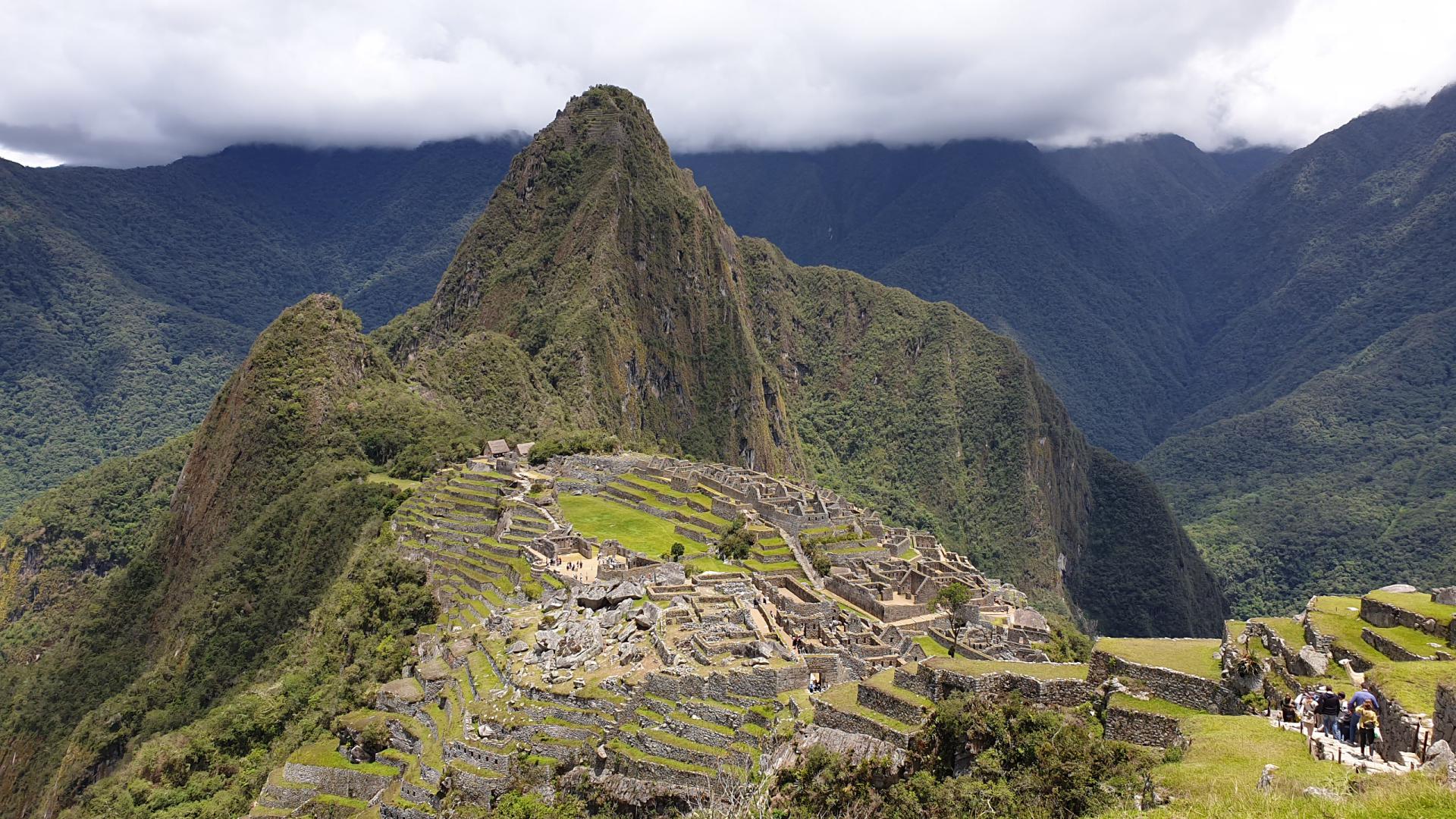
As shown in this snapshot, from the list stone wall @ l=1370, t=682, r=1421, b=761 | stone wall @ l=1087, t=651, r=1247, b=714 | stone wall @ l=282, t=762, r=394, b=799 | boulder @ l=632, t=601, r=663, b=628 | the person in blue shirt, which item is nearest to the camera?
stone wall @ l=1370, t=682, r=1421, b=761

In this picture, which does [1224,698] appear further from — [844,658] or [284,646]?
[284,646]

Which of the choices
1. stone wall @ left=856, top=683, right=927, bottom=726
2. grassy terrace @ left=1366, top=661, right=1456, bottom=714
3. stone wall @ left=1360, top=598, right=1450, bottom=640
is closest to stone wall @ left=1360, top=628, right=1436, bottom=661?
stone wall @ left=1360, top=598, right=1450, bottom=640

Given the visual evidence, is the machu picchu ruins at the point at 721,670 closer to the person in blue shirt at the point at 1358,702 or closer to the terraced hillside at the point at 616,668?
the terraced hillside at the point at 616,668

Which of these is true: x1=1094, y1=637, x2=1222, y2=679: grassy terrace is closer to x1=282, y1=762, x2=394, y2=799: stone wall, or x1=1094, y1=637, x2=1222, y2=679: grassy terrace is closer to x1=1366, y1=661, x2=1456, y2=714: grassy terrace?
x1=1366, y1=661, x2=1456, y2=714: grassy terrace

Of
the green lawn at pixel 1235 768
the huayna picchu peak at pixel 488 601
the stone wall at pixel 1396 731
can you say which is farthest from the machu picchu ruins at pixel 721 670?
the green lawn at pixel 1235 768

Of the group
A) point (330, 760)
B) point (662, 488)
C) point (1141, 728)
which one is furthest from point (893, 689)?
point (662, 488)

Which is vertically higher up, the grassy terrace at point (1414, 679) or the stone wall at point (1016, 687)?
the grassy terrace at point (1414, 679)

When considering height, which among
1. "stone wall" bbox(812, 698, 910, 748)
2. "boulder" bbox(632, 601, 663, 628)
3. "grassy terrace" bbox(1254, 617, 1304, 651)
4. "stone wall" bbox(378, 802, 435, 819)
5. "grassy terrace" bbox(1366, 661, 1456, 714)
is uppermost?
"grassy terrace" bbox(1366, 661, 1456, 714)
